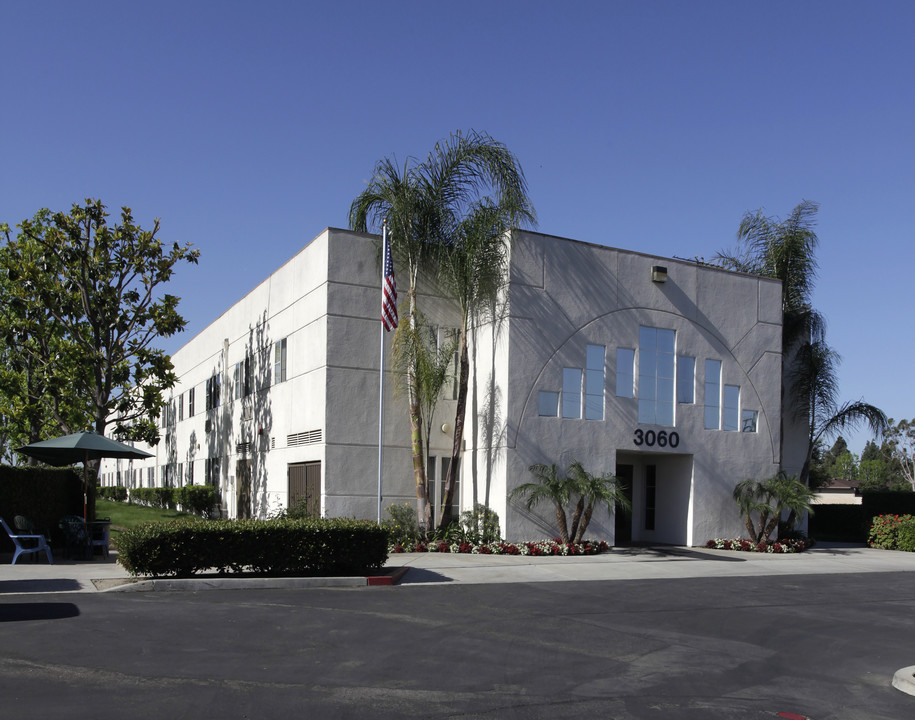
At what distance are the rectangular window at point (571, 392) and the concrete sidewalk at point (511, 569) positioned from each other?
139 inches

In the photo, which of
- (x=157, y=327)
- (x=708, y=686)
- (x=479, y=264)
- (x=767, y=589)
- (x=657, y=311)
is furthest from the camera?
(x=157, y=327)

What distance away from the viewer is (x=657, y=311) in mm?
23266

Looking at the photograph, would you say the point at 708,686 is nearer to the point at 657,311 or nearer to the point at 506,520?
the point at 506,520

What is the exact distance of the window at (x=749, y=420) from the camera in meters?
24.6

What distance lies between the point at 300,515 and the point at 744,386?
1275cm

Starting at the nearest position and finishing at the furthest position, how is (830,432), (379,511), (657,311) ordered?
1. (379,511)
2. (657,311)
3. (830,432)

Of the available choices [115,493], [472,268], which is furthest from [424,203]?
[115,493]

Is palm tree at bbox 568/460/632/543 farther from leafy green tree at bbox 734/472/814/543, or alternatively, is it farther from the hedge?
the hedge

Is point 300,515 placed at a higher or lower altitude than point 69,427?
lower

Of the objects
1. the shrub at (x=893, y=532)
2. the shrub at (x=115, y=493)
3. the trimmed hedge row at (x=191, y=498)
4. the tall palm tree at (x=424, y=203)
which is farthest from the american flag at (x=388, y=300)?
the shrub at (x=115, y=493)

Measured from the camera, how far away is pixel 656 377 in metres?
23.1

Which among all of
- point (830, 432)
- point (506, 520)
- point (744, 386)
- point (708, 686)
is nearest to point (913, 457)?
point (830, 432)

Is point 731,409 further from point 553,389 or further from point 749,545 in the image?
point 553,389

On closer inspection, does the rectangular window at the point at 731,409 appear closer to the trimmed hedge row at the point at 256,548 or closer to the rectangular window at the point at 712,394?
the rectangular window at the point at 712,394
